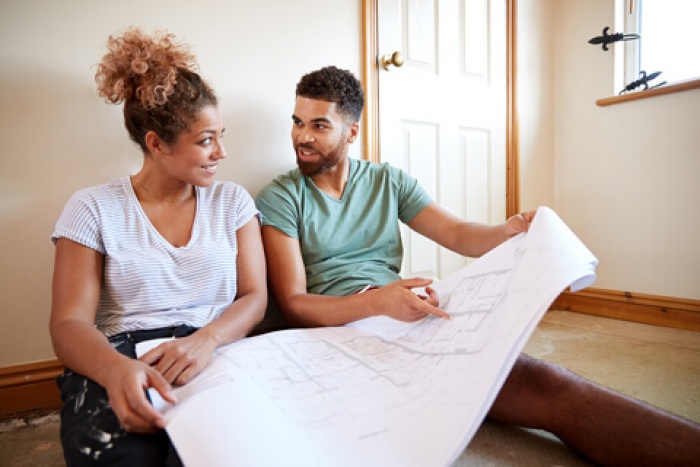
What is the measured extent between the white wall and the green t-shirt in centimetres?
23

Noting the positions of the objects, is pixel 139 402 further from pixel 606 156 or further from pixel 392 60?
pixel 606 156

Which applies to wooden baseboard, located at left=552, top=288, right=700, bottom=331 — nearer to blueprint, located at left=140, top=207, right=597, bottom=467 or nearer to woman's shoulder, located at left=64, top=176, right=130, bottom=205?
blueprint, located at left=140, top=207, right=597, bottom=467

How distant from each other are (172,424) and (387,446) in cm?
25

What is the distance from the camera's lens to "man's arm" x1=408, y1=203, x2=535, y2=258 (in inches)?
41.0

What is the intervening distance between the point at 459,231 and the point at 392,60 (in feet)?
2.04

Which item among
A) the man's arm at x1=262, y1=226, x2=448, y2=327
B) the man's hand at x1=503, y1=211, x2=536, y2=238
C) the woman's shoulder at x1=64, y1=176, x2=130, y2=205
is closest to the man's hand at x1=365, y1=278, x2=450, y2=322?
the man's arm at x1=262, y1=226, x2=448, y2=327

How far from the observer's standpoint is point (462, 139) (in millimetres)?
1709

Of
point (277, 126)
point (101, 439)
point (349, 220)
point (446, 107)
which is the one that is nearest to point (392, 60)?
point (446, 107)

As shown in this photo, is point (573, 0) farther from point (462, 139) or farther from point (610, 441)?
point (610, 441)

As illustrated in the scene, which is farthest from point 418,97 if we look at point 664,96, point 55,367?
point 55,367

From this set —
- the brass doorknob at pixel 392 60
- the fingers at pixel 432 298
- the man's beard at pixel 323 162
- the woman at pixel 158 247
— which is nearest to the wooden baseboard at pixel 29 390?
the woman at pixel 158 247

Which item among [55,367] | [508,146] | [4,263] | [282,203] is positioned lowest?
[55,367]

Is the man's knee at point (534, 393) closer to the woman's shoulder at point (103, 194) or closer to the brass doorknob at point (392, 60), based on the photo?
the woman's shoulder at point (103, 194)

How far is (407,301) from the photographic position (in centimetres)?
76
